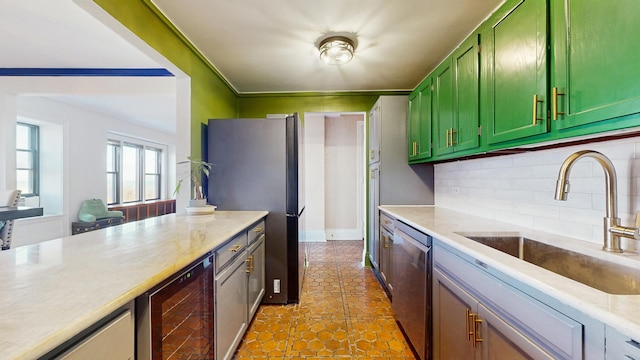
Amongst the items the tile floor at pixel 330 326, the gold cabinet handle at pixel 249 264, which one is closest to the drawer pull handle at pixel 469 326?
the tile floor at pixel 330 326

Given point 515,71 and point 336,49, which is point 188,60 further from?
point 515,71

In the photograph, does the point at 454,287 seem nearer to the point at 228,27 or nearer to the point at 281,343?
the point at 281,343

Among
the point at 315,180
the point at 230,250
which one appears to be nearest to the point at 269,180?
the point at 230,250

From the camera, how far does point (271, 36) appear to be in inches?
89.7

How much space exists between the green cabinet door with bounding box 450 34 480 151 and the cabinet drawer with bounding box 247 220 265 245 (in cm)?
172

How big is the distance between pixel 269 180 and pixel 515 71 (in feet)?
6.61

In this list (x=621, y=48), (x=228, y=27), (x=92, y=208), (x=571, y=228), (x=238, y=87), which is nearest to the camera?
(x=621, y=48)

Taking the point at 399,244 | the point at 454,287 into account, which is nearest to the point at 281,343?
the point at 399,244

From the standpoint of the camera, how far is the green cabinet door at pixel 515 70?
1.24m

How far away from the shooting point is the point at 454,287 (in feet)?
4.44

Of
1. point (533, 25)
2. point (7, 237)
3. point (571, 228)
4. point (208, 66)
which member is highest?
point (208, 66)

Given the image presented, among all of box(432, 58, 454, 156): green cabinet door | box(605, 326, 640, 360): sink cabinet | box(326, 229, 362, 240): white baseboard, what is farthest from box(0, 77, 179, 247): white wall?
box(605, 326, 640, 360): sink cabinet

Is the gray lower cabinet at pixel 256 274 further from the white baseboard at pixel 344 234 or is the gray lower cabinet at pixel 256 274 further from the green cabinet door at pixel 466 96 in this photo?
the white baseboard at pixel 344 234

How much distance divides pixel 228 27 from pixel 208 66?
798mm
